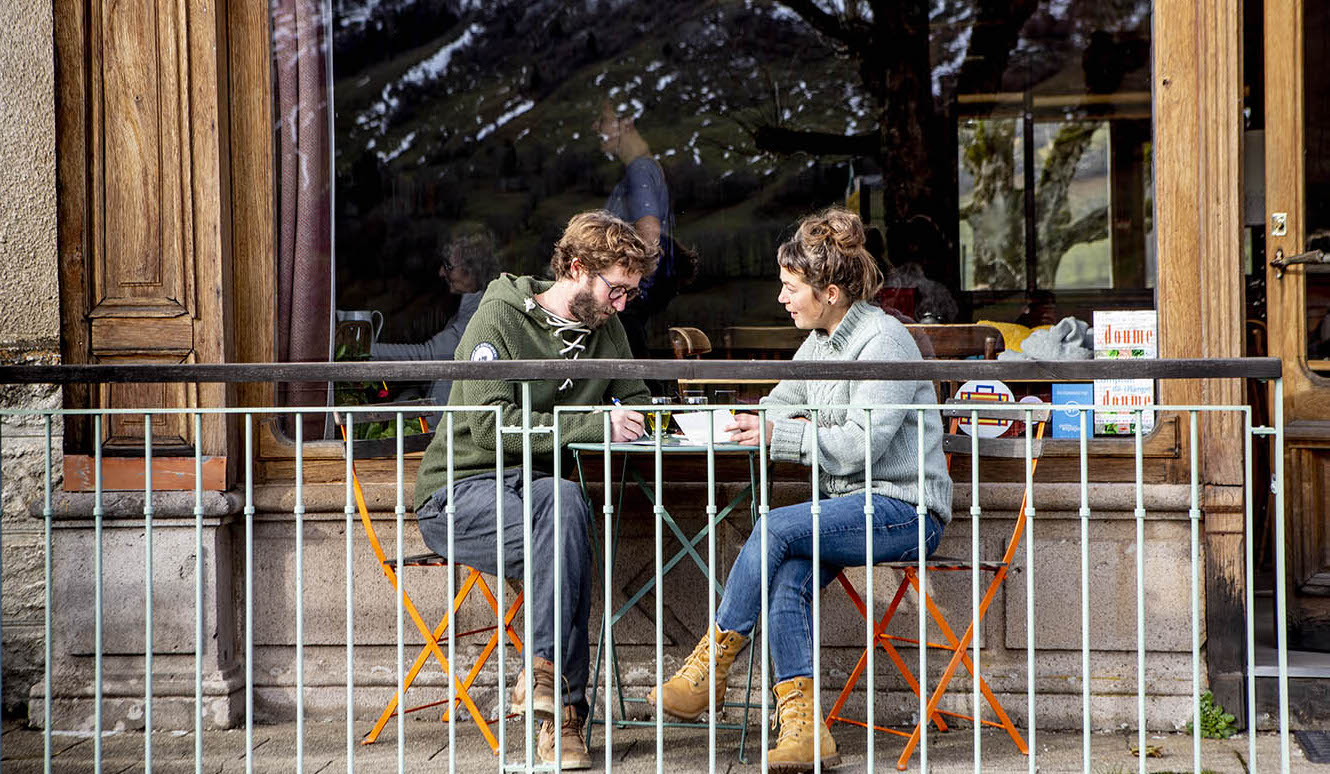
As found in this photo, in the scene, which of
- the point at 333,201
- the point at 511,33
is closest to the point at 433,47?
the point at 511,33

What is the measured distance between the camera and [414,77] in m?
7.60

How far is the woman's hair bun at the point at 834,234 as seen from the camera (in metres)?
4.21

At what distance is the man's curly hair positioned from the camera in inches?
175

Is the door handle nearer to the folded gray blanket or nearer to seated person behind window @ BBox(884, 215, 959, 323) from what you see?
the folded gray blanket

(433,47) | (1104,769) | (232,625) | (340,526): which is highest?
(433,47)

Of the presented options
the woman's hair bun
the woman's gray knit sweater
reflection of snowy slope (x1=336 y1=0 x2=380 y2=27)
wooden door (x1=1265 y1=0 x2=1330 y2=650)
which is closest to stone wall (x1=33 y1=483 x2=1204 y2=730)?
wooden door (x1=1265 y1=0 x2=1330 y2=650)

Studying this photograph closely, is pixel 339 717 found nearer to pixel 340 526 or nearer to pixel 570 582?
pixel 340 526

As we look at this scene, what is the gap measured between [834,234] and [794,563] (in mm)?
1053

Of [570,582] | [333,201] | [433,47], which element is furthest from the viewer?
[433,47]

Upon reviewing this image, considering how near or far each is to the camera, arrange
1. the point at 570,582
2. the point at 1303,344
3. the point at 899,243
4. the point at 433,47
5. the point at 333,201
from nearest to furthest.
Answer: the point at 570,582, the point at 1303,344, the point at 333,201, the point at 899,243, the point at 433,47

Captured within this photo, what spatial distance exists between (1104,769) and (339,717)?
261cm

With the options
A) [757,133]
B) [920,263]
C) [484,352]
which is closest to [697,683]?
[484,352]

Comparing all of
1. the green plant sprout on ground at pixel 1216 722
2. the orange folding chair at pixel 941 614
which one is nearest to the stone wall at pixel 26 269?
the orange folding chair at pixel 941 614

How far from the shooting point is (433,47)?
775cm
